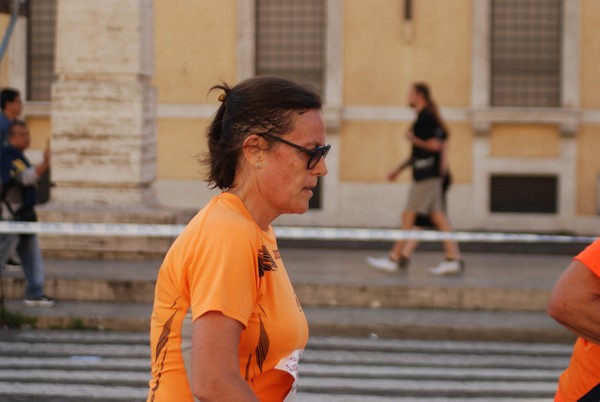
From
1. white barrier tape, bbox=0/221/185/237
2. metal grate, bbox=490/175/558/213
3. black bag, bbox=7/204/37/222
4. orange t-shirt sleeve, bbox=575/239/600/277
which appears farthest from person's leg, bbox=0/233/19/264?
metal grate, bbox=490/175/558/213

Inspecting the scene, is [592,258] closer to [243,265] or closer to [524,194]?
[243,265]

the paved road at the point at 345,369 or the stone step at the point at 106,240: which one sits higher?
the stone step at the point at 106,240

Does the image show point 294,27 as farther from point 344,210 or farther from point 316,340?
point 316,340

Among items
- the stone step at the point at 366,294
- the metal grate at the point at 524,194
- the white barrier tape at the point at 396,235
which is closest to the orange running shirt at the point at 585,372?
the white barrier tape at the point at 396,235

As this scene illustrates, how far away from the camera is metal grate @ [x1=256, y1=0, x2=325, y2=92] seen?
68.8 feet

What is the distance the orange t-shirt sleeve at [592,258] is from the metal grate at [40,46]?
1832 cm

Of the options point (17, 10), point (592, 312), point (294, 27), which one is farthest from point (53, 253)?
point (592, 312)

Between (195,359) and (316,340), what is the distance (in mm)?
7575

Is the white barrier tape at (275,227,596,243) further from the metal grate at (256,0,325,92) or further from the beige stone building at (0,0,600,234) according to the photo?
the metal grate at (256,0,325,92)

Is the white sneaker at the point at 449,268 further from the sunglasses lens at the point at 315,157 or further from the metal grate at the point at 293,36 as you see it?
the sunglasses lens at the point at 315,157

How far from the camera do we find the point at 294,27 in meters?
21.1

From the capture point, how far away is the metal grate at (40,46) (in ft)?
69.8

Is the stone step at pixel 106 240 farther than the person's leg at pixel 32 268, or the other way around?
the stone step at pixel 106 240

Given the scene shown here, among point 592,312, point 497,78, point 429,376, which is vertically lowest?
point 429,376
